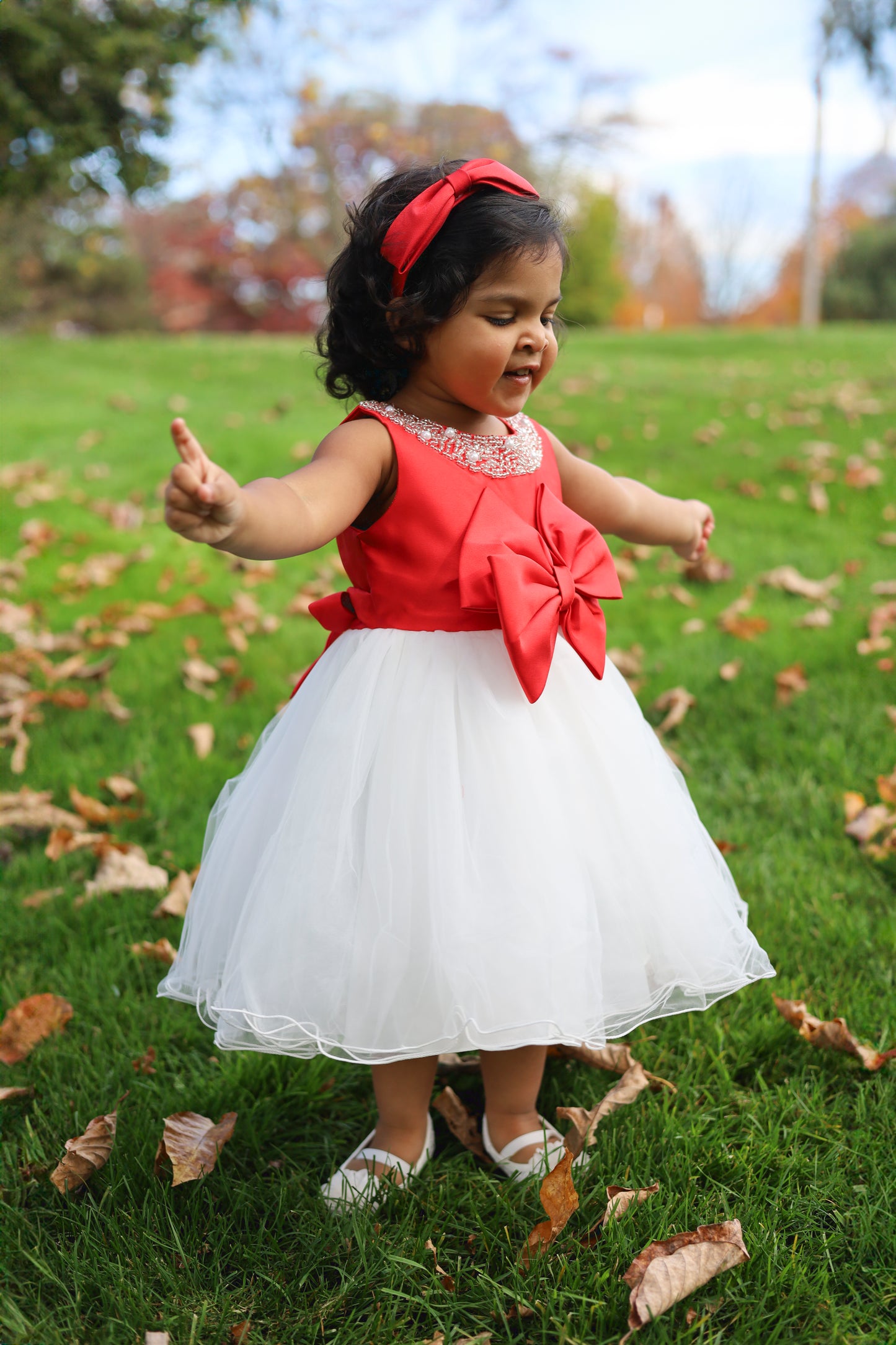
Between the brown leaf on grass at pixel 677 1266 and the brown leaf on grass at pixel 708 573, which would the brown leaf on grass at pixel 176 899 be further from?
the brown leaf on grass at pixel 708 573

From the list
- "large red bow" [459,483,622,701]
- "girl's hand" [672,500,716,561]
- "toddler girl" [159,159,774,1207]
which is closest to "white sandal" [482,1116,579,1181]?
"toddler girl" [159,159,774,1207]

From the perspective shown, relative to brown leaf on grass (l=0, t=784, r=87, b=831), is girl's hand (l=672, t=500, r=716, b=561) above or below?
above

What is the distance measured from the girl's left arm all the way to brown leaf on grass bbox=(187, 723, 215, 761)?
180 cm

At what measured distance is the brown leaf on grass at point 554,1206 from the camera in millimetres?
1701

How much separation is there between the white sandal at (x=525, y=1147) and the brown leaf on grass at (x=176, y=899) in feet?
3.42

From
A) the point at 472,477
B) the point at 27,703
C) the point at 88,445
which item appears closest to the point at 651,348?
the point at 88,445

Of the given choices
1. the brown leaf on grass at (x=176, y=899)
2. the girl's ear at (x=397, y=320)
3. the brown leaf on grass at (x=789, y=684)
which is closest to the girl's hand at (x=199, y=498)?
the girl's ear at (x=397, y=320)

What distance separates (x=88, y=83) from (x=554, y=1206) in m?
6.01

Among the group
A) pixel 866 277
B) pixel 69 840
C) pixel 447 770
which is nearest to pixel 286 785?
pixel 447 770

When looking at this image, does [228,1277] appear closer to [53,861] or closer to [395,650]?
[395,650]

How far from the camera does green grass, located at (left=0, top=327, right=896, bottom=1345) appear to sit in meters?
1.63

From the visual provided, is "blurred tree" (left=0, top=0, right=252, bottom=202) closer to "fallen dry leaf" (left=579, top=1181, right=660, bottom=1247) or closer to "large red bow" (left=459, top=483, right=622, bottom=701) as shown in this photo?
"large red bow" (left=459, top=483, right=622, bottom=701)

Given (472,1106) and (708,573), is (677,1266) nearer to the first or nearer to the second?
(472,1106)

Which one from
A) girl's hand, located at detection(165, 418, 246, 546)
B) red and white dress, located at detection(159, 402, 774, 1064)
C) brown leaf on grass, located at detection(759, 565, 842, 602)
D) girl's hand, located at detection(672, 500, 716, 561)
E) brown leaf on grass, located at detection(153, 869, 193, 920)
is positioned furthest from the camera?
brown leaf on grass, located at detection(759, 565, 842, 602)
